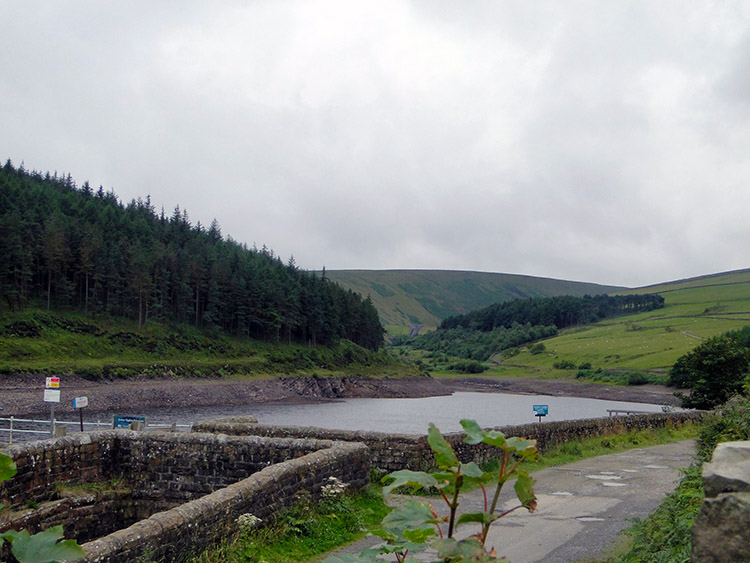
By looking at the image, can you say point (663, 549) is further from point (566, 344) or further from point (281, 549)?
point (566, 344)

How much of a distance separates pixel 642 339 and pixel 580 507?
12751cm

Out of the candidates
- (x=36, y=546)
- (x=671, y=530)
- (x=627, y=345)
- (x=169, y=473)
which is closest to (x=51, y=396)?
(x=169, y=473)

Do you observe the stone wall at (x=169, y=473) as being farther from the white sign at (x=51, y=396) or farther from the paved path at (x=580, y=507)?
the white sign at (x=51, y=396)

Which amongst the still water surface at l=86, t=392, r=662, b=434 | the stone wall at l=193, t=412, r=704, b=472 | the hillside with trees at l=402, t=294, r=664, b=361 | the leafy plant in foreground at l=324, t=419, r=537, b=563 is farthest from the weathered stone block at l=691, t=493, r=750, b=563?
the hillside with trees at l=402, t=294, r=664, b=361

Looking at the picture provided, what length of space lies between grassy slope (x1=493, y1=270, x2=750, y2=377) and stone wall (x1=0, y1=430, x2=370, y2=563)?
96.2 meters

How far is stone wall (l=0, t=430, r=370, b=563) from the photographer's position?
9.62m

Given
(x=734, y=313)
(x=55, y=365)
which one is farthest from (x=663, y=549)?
(x=734, y=313)

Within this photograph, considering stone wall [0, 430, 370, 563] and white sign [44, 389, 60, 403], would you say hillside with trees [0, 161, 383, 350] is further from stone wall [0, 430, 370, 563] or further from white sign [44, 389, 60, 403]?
stone wall [0, 430, 370, 563]

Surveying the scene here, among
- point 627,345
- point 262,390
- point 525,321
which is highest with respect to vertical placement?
point 525,321

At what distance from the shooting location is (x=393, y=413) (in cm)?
5797

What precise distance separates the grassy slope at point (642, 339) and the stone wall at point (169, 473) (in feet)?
316

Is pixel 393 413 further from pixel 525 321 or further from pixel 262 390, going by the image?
pixel 525 321

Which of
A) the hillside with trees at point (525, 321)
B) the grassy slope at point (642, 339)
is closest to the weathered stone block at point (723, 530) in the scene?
the grassy slope at point (642, 339)

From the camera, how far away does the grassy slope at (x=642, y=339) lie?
109m
